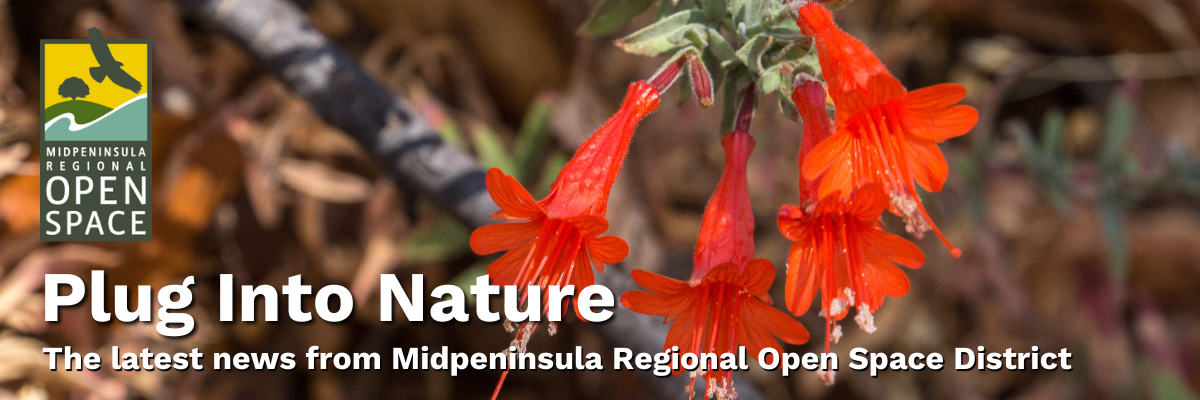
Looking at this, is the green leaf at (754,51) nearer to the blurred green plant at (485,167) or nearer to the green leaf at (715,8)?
the green leaf at (715,8)

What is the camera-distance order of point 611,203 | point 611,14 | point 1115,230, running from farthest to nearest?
point 611,203
point 1115,230
point 611,14

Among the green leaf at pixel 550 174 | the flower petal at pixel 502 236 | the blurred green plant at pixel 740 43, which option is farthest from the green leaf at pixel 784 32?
the green leaf at pixel 550 174

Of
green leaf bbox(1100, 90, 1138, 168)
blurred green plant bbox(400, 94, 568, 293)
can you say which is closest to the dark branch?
blurred green plant bbox(400, 94, 568, 293)

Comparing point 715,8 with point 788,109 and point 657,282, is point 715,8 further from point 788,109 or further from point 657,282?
point 657,282

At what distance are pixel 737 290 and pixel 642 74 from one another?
1211 millimetres

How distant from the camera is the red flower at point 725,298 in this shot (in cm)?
72

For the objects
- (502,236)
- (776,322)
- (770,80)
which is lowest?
(776,322)

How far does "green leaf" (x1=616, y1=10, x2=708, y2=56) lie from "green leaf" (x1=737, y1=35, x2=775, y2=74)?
0.18 ft

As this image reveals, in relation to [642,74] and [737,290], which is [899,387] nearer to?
[642,74]

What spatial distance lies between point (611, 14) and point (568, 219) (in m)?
0.30

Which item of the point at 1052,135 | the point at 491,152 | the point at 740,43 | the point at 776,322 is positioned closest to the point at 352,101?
the point at 491,152

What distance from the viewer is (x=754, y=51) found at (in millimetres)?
706

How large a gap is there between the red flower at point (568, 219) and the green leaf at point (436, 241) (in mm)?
710

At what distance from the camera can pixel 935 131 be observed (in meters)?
0.67
